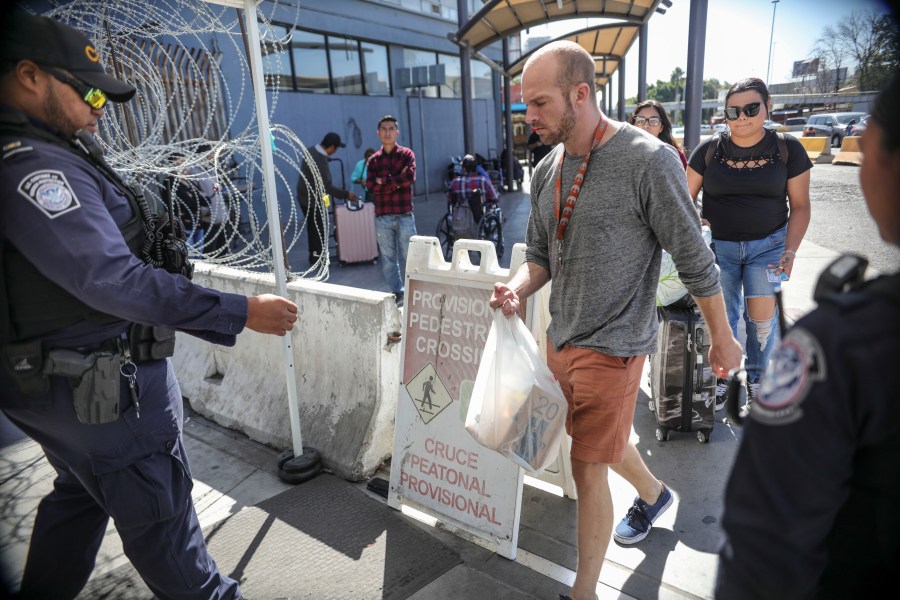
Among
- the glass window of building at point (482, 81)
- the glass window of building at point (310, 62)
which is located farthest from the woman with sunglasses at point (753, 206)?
the glass window of building at point (482, 81)

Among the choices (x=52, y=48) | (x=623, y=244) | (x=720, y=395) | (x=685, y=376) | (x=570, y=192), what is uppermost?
(x=52, y=48)

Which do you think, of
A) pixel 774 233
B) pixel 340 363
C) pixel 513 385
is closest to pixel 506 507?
pixel 513 385

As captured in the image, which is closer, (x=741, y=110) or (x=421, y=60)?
(x=741, y=110)

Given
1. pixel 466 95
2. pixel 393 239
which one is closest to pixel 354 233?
pixel 393 239

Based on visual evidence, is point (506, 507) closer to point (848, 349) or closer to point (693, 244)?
point (693, 244)

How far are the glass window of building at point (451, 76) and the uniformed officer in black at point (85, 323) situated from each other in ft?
64.5

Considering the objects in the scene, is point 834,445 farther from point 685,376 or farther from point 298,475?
point 298,475

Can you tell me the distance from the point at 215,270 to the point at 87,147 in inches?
100

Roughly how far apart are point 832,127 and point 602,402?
30.0m

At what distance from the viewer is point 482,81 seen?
24.1 m

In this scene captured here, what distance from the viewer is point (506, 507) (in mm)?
2764

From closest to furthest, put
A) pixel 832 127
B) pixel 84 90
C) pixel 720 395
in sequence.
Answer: pixel 84 90 < pixel 720 395 < pixel 832 127

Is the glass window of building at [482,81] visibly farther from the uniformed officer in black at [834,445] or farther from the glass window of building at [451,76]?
the uniformed officer in black at [834,445]

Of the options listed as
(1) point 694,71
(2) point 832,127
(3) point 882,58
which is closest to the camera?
(3) point 882,58
